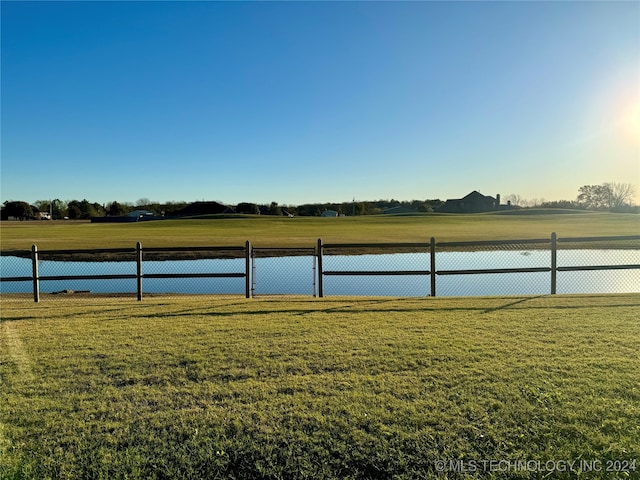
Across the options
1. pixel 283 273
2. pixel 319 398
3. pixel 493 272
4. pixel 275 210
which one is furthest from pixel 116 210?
pixel 319 398

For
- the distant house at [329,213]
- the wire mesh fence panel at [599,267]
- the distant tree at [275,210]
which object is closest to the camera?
the wire mesh fence panel at [599,267]

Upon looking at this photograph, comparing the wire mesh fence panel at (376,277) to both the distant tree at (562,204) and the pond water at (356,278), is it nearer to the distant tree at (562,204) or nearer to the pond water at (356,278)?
the pond water at (356,278)

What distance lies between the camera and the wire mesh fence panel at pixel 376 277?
40.0 feet

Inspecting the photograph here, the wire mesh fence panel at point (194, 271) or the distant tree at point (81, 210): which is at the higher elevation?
the distant tree at point (81, 210)

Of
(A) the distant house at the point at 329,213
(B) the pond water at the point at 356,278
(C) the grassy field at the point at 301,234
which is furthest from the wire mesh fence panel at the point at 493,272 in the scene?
(A) the distant house at the point at 329,213

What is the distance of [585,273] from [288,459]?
1994 centimetres

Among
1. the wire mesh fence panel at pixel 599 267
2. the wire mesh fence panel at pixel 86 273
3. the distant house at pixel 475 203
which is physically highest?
the distant house at pixel 475 203

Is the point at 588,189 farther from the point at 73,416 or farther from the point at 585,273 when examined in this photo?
the point at 73,416

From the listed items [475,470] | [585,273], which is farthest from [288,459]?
[585,273]

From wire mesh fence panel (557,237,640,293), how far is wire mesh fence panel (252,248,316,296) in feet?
26.3

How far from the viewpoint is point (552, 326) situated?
22.2 ft

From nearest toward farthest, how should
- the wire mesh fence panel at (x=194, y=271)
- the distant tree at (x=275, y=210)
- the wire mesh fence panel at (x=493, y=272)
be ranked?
1. the wire mesh fence panel at (x=493, y=272)
2. the wire mesh fence panel at (x=194, y=271)
3. the distant tree at (x=275, y=210)

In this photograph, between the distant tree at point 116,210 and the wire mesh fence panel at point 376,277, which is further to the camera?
the distant tree at point 116,210

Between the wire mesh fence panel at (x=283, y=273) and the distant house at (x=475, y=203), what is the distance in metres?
65.6
